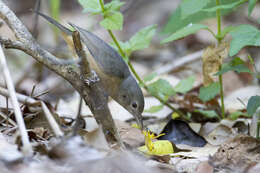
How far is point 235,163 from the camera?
2.53 meters

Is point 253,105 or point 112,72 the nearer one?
point 253,105

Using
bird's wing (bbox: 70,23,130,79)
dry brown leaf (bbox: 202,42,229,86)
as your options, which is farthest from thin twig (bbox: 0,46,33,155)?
dry brown leaf (bbox: 202,42,229,86)

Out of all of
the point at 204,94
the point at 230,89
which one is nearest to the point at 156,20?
the point at 230,89

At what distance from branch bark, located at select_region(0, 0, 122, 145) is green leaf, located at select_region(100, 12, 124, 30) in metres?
0.53

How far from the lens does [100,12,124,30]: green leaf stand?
3127mm

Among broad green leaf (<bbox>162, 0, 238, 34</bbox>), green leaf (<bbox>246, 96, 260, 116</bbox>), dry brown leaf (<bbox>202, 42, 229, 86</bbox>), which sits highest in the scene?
broad green leaf (<bbox>162, 0, 238, 34</bbox>)

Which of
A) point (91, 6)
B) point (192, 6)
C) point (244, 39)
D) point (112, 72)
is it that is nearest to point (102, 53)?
point (112, 72)

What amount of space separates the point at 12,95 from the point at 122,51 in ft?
4.56

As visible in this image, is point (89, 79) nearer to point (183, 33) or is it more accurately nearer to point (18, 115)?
point (18, 115)

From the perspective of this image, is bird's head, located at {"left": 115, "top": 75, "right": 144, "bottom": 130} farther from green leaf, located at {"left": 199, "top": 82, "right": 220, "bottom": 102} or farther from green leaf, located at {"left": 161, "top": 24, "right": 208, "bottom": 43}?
green leaf, located at {"left": 161, "top": 24, "right": 208, "bottom": 43}

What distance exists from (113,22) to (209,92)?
42.3 inches

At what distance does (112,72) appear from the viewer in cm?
361

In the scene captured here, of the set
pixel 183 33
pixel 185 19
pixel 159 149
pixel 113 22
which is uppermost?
pixel 185 19

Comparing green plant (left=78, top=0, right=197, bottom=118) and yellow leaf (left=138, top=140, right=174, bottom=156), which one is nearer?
yellow leaf (left=138, top=140, right=174, bottom=156)
